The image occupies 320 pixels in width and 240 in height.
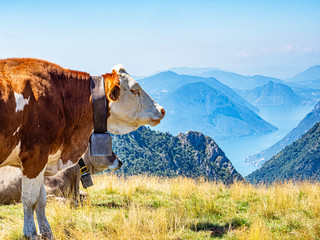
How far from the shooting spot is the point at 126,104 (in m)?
5.11

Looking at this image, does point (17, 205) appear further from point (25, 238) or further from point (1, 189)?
point (25, 238)

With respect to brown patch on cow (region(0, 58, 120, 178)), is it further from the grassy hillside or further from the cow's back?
the grassy hillside

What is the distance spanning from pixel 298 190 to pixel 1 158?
24.9 ft

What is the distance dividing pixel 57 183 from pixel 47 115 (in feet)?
11.7

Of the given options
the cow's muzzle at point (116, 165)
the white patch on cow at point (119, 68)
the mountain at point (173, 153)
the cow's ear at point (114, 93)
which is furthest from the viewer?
the mountain at point (173, 153)

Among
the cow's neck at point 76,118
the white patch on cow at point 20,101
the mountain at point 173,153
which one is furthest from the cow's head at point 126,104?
the mountain at point 173,153

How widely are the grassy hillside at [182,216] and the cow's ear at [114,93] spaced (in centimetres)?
205

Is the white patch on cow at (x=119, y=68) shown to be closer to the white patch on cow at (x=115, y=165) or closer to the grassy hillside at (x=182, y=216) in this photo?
the white patch on cow at (x=115, y=165)

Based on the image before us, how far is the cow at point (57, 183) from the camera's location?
720 cm

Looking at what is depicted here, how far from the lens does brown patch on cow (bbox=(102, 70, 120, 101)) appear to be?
15.9 ft

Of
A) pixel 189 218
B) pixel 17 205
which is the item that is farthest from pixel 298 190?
pixel 17 205

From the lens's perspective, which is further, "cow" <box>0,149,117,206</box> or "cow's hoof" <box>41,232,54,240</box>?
"cow" <box>0,149,117,206</box>

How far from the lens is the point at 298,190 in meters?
9.11

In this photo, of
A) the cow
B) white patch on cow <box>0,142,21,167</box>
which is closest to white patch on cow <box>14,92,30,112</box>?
white patch on cow <box>0,142,21,167</box>
